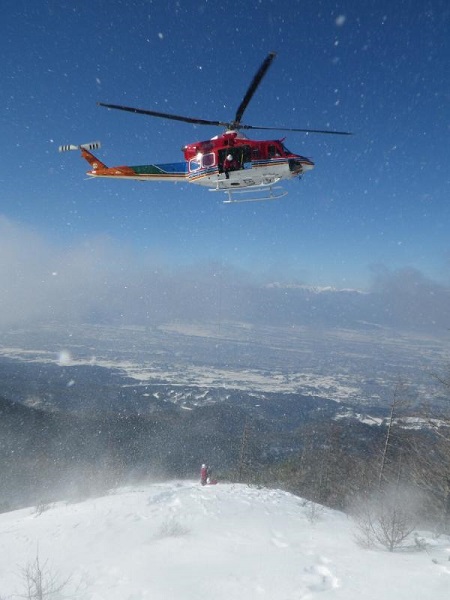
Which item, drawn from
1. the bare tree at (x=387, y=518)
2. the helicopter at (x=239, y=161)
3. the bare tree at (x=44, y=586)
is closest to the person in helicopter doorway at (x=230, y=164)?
the helicopter at (x=239, y=161)

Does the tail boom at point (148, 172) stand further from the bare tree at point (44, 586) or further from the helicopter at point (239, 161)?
the bare tree at point (44, 586)

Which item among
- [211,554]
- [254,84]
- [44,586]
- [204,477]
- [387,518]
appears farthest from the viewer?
[204,477]

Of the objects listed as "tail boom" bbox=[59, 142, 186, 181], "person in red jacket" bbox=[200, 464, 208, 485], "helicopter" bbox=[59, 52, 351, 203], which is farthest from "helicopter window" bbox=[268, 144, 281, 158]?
"person in red jacket" bbox=[200, 464, 208, 485]

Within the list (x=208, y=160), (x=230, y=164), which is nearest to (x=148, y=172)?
(x=208, y=160)

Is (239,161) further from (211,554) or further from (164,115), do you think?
(211,554)

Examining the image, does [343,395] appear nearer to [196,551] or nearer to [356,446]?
[356,446]

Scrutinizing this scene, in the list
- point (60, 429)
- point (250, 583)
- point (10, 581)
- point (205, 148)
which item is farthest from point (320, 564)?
point (60, 429)
